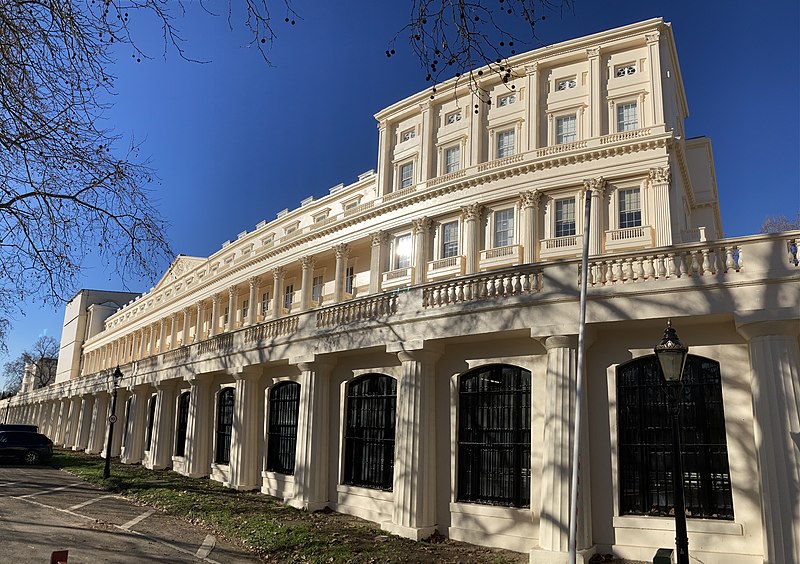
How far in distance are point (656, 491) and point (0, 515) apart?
1601 cm

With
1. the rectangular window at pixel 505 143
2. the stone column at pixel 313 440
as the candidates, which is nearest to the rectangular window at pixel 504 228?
the rectangular window at pixel 505 143

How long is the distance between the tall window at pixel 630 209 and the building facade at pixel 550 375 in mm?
68

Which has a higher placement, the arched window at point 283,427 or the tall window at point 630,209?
the tall window at point 630,209

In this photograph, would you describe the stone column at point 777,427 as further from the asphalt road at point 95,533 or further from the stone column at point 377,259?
the stone column at point 377,259

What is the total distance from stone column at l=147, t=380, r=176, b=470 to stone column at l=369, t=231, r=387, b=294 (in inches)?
588

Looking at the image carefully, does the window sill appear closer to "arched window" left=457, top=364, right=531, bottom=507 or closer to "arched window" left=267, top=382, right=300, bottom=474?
"arched window" left=457, top=364, right=531, bottom=507

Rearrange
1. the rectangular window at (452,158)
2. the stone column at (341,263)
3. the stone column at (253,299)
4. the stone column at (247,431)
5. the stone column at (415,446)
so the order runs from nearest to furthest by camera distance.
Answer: the stone column at (415,446) < the stone column at (247,431) < the rectangular window at (452,158) < the stone column at (341,263) < the stone column at (253,299)

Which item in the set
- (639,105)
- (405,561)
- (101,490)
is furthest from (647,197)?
(101,490)

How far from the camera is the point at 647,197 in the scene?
98.3 ft

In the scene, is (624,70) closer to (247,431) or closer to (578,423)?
(247,431)

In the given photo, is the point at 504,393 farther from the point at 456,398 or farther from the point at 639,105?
the point at 639,105

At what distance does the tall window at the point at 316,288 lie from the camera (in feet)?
153

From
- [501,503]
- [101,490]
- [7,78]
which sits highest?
[7,78]

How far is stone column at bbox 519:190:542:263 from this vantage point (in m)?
32.5
